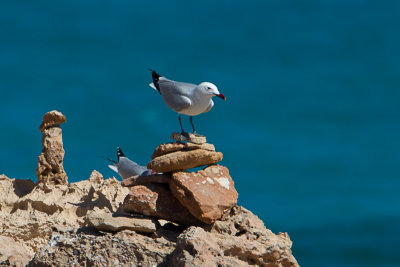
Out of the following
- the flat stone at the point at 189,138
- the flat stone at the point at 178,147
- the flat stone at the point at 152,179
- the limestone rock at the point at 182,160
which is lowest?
the flat stone at the point at 152,179

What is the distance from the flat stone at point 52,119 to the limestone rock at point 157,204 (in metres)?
3.53

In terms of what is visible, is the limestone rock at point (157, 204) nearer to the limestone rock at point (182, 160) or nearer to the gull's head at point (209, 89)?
the limestone rock at point (182, 160)

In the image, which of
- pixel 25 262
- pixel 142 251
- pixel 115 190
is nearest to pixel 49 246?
pixel 25 262

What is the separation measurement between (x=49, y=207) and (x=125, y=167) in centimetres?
144

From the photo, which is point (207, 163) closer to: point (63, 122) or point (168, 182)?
point (168, 182)

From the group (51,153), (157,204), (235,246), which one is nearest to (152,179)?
(157,204)

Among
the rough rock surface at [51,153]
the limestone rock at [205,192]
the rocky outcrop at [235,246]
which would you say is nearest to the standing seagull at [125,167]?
the rough rock surface at [51,153]

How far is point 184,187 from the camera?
32.0 ft

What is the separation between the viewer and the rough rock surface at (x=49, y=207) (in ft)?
41.6

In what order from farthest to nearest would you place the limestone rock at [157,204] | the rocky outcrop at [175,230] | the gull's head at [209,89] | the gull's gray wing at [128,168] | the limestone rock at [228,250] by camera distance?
the gull's gray wing at [128,168], the limestone rock at [157,204], the gull's head at [209,89], the rocky outcrop at [175,230], the limestone rock at [228,250]

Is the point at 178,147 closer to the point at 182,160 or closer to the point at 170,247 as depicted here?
the point at 182,160

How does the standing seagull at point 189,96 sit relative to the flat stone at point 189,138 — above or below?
above

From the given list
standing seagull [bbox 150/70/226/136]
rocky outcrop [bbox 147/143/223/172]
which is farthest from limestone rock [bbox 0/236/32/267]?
standing seagull [bbox 150/70/226/136]

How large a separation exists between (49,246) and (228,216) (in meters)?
2.31
